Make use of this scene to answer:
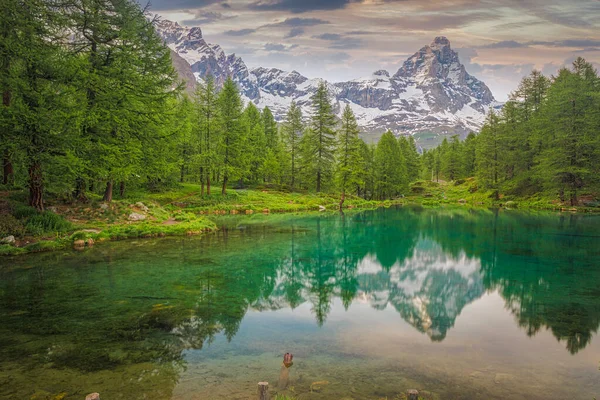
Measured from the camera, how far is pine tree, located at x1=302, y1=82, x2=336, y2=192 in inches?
2411

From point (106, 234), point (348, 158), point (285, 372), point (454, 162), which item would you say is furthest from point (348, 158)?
point (454, 162)

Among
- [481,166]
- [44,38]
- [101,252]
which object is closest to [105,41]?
[44,38]

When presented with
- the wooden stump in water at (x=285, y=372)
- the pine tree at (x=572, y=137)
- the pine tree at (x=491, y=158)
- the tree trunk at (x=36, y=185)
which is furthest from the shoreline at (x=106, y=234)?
the pine tree at (x=491, y=158)

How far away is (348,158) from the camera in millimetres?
53062

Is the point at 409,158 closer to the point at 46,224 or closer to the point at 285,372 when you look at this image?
the point at 46,224

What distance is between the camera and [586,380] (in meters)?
8.26

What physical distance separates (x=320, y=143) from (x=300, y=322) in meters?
51.5

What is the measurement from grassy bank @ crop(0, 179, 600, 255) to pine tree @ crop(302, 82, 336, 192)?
8.30 meters

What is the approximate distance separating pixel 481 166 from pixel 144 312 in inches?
2566

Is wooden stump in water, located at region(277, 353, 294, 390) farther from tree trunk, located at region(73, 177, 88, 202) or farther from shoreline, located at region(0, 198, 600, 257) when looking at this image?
tree trunk, located at region(73, 177, 88, 202)

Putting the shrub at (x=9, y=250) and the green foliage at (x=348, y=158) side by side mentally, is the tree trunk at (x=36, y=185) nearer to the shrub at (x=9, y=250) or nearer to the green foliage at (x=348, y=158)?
the shrub at (x=9, y=250)

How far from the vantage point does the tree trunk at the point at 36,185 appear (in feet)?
69.7

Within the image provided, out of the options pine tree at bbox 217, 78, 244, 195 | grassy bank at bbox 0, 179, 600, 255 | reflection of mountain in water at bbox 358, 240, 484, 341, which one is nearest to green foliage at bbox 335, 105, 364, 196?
grassy bank at bbox 0, 179, 600, 255

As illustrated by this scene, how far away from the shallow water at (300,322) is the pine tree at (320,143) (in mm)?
38271
